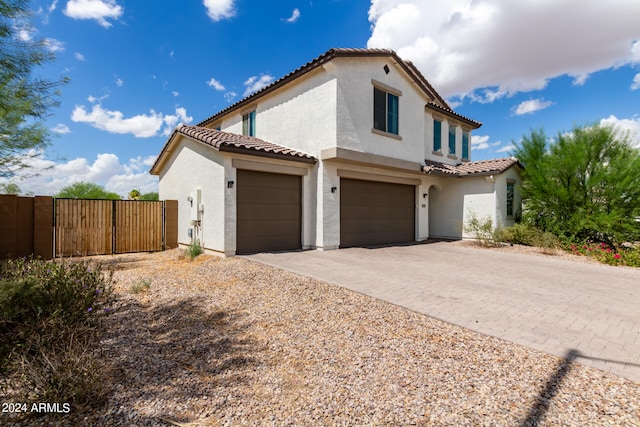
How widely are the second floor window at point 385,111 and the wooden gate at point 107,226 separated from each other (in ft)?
32.8

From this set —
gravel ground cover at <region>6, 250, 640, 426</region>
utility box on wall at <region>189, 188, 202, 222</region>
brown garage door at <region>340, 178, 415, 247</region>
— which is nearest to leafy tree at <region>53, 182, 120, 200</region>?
utility box on wall at <region>189, 188, 202, 222</region>

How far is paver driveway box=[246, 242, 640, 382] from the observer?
4012 millimetres

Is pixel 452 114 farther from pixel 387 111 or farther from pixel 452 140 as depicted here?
pixel 387 111

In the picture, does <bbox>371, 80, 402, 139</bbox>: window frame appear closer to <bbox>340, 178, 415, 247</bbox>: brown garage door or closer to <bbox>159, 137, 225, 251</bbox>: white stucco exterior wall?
<bbox>340, 178, 415, 247</bbox>: brown garage door

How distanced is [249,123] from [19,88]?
8918 millimetres

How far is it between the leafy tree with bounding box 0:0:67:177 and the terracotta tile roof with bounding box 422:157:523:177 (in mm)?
13791

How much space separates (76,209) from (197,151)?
15.7 feet

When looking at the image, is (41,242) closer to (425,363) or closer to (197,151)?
(197,151)

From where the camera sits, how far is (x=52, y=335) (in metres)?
3.48

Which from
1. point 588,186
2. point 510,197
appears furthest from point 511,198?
point 588,186

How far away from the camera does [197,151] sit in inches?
445

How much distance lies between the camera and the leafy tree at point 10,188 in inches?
349

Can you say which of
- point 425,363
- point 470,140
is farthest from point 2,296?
Result: point 470,140

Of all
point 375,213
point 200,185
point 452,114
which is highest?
point 452,114
